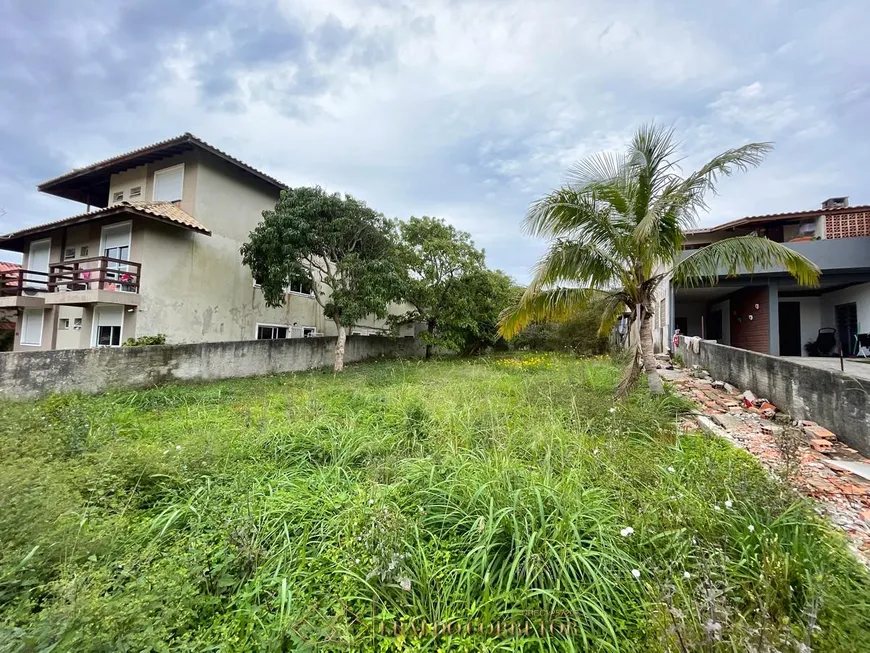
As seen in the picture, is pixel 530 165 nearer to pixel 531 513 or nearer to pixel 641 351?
pixel 641 351

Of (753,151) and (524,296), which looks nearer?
(753,151)

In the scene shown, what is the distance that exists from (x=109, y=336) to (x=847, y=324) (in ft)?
85.3

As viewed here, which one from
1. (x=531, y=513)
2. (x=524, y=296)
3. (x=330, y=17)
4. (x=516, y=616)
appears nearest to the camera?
(x=516, y=616)

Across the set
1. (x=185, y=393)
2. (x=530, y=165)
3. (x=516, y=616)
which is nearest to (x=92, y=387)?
(x=185, y=393)

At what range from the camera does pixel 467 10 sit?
7605 millimetres

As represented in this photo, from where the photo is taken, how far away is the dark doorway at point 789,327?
Answer: 1536cm

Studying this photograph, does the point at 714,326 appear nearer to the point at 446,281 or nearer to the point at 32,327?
the point at 446,281

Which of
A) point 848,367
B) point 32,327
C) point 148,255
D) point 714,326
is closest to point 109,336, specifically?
point 148,255

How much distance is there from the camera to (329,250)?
41.6 ft

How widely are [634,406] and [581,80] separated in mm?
7696

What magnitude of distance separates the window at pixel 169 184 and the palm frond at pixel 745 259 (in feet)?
50.2

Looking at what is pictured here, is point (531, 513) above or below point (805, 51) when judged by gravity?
below

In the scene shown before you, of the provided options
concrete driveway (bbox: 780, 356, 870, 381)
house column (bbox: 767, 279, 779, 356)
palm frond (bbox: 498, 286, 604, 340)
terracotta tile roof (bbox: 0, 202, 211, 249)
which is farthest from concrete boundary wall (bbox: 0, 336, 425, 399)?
house column (bbox: 767, 279, 779, 356)

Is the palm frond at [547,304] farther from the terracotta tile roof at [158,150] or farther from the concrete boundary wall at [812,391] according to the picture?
the terracotta tile roof at [158,150]
